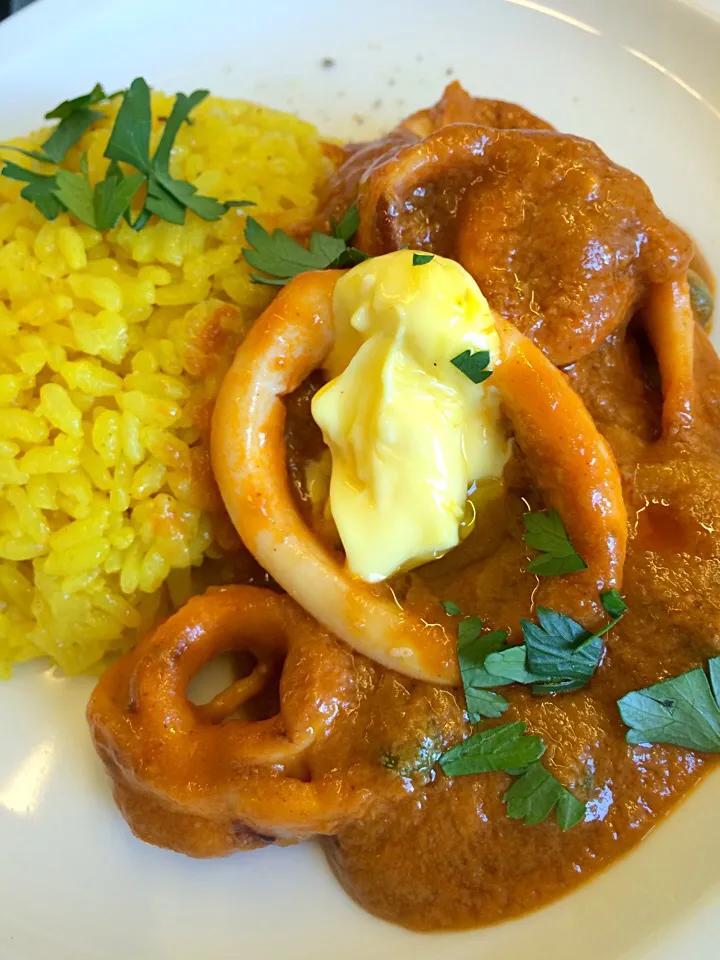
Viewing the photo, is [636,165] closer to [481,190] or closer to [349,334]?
[481,190]

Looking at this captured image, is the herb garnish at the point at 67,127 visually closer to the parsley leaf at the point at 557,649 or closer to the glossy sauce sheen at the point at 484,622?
the glossy sauce sheen at the point at 484,622

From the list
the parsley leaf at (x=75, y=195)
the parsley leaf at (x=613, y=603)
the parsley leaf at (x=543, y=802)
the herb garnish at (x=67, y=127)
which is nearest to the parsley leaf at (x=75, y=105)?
the herb garnish at (x=67, y=127)

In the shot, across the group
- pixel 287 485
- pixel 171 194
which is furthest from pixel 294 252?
pixel 287 485

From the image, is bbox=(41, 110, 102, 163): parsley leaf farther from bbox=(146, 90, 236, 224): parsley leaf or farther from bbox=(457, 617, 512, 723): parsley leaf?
bbox=(457, 617, 512, 723): parsley leaf

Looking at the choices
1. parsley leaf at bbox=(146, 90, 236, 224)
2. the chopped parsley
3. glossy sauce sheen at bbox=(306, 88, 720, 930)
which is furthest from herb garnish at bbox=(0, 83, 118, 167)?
the chopped parsley

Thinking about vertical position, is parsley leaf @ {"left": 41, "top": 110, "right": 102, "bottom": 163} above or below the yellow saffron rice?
above
